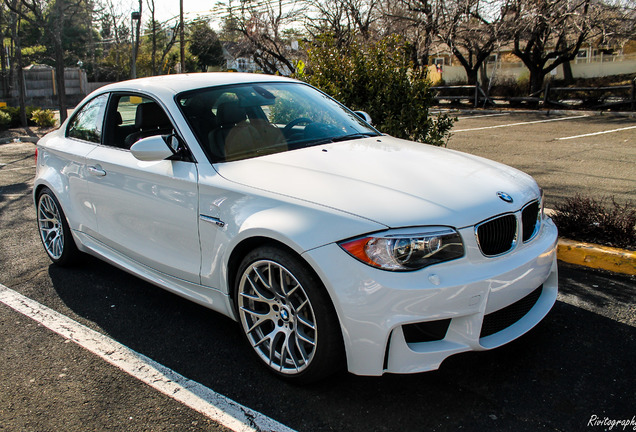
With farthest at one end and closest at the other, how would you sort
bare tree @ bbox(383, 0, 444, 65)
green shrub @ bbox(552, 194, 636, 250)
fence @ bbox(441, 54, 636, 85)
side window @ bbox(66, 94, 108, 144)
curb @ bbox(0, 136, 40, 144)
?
fence @ bbox(441, 54, 636, 85) → bare tree @ bbox(383, 0, 444, 65) → curb @ bbox(0, 136, 40, 144) → green shrub @ bbox(552, 194, 636, 250) → side window @ bbox(66, 94, 108, 144)

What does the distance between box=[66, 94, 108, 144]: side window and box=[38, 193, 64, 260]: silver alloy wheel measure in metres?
0.65

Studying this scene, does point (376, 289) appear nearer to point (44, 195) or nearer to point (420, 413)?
point (420, 413)

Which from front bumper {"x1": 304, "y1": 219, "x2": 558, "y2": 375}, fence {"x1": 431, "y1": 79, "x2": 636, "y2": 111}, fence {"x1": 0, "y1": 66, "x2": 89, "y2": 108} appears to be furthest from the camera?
fence {"x1": 0, "y1": 66, "x2": 89, "y2": 108}

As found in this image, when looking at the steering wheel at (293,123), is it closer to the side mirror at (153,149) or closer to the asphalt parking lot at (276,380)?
the side mirror at (153,149)

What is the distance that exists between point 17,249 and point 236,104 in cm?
322

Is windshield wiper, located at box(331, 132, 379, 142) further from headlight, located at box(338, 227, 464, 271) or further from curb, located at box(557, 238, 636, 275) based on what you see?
curb, located at box(557, 238, 636, 275)

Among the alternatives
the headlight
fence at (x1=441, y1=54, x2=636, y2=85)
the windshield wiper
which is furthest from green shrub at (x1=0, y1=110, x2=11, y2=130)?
fence at (x1=441, y1=54, x2=636, y2=85)

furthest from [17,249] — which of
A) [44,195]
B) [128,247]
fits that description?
[128,247]

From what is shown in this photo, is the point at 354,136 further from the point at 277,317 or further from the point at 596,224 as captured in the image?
the point at 596,224

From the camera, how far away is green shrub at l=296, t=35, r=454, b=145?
6.57 m

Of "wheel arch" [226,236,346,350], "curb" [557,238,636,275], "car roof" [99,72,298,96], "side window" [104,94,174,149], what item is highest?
"car roof" [99,72,298,96]

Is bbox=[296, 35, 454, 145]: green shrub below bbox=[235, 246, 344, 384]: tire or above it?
above

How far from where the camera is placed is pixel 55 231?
4.97 meters

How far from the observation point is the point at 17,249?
5.66m
